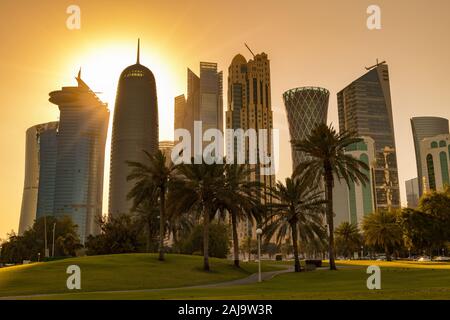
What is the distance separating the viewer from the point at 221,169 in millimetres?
50781

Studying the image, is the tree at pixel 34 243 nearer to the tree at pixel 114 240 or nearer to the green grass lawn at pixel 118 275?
the tree at pixel 114 240

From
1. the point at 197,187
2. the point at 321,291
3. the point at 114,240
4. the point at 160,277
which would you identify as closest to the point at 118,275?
the point at 160,277

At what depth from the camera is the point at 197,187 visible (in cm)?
4944

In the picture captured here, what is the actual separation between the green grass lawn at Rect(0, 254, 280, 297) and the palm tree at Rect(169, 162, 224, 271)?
3775mm

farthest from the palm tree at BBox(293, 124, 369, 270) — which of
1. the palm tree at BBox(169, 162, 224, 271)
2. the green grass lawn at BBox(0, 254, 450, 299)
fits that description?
the green grass lawn at BBox(0, 254, 450, 299)

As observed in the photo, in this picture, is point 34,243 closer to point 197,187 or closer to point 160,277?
point 197,187

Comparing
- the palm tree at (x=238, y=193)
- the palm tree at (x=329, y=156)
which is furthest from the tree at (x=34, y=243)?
the palm tree at (x=329, y=156)

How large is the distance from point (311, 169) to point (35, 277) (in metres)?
29.0

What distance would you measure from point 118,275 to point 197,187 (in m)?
13.4

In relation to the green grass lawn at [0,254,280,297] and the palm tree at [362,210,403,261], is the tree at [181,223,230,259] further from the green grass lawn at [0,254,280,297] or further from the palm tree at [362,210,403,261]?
the green grass lawn at [0,254,280,297]
